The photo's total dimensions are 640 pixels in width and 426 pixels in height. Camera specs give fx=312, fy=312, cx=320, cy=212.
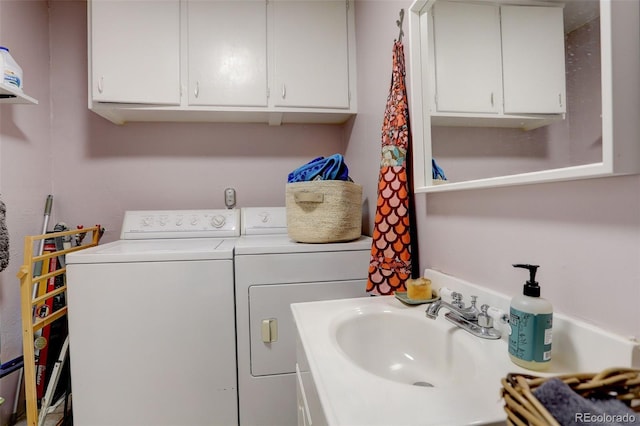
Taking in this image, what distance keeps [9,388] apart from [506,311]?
2417 millimetres

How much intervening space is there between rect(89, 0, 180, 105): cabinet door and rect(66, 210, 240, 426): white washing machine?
94 cm

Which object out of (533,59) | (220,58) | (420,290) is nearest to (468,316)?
(420,290)

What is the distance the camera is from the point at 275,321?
4.75ft

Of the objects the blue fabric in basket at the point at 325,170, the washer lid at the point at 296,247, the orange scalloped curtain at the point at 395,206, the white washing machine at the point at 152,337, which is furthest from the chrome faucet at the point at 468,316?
the white washing machine at the point at 152,337

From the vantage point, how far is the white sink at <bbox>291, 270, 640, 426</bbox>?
0.51 m

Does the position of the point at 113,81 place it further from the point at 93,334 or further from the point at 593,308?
the point at 593,308

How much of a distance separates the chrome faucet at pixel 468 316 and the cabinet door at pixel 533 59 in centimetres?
51

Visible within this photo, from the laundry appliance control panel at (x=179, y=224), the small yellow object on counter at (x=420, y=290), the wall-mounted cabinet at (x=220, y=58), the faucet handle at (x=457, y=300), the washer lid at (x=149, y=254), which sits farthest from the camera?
the laundry appliance control panel at (x=179, y=224)

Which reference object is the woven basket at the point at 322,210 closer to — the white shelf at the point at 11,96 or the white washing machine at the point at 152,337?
the white washing machine at the point at 152,337

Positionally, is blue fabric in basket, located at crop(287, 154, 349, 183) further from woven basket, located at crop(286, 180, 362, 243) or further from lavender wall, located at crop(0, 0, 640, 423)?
lavender wall, located at crop(0, 0, 640, 423)

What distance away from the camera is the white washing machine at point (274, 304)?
142 centimetres

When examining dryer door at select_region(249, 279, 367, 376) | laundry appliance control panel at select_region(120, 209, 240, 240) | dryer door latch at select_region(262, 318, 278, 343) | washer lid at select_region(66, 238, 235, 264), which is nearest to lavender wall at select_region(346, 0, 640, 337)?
dryer door at select_region(249, 279, 367, 376)

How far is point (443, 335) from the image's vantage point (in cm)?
83

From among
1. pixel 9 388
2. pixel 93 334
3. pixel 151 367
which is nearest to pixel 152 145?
Result: pixel 93 334
